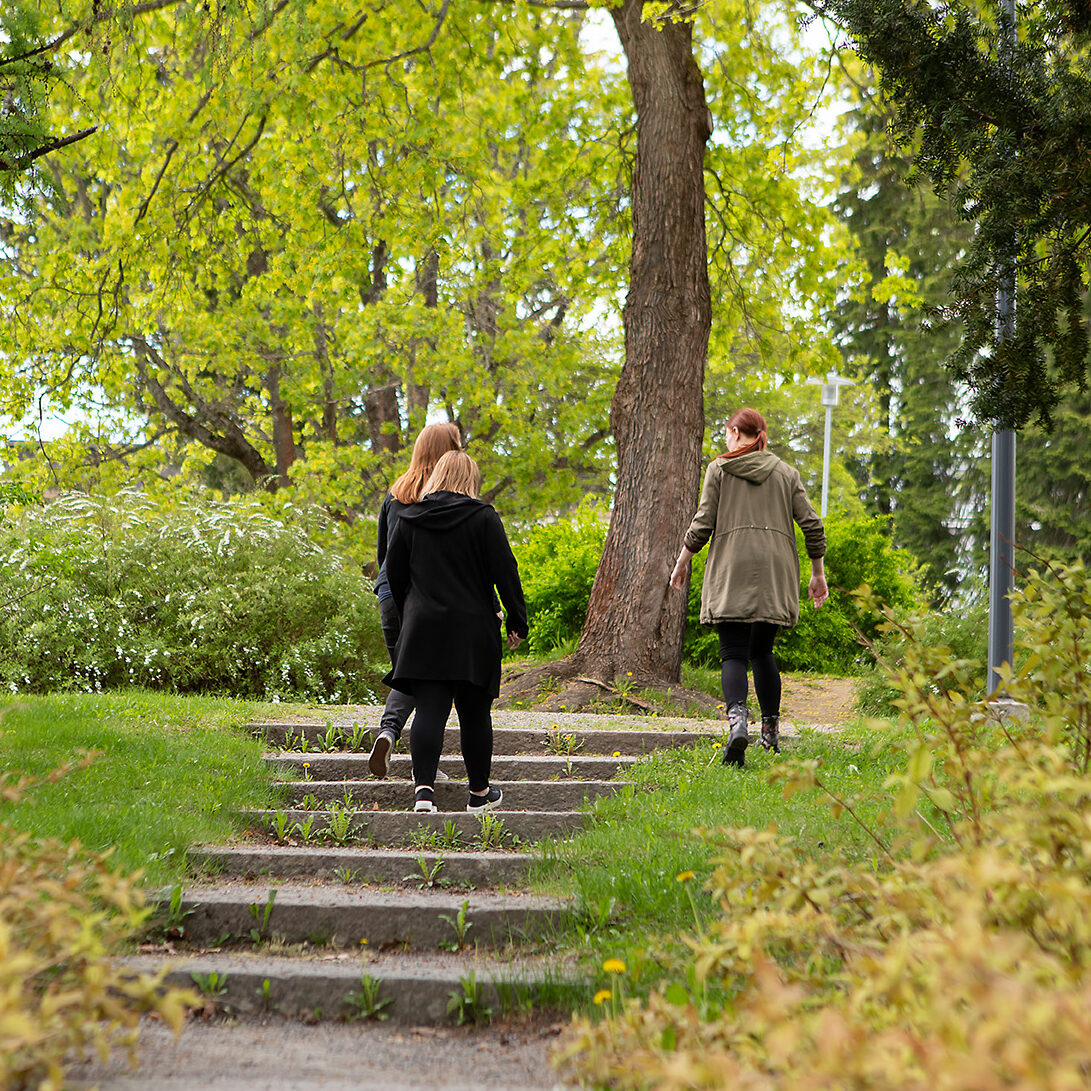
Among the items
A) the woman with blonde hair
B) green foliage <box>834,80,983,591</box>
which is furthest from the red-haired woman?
green foliage <box>834,80,983,591</box>

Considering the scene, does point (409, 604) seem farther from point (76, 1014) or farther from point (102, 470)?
point (102, 470)

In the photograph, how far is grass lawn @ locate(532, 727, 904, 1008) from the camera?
11.0 feet

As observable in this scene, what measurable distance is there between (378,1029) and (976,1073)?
2.27 meters

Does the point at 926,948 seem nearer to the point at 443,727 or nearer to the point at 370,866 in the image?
the point at 370,866

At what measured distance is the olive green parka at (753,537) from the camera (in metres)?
5.71

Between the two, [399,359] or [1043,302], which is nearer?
[1043,302]

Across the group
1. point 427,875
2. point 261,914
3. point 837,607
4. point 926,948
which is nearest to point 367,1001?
point 261,914

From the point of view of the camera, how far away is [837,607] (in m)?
11.8

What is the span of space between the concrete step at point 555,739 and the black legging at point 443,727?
111 centimetres

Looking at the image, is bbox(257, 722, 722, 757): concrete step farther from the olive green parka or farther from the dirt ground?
the dirt ground

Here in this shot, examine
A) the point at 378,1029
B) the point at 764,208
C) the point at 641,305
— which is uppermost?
the point at 764,208

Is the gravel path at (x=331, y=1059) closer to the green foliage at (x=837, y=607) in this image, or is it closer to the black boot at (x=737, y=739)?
the black boot at (x=737, y=739)

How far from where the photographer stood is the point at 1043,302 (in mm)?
4398

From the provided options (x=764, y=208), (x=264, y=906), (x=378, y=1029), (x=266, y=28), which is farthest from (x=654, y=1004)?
(x=764, y=208)
